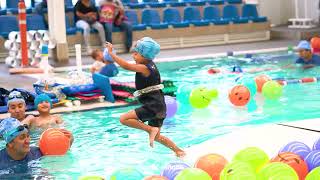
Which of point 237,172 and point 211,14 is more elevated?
point 211,14

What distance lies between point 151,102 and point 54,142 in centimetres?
111

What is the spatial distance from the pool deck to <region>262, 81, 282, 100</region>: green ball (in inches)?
96.8

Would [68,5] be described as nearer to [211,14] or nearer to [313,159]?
[211,14]

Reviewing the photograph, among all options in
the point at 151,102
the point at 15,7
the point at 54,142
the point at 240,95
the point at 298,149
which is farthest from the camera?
the point at 15,7

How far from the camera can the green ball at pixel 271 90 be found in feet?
32.3

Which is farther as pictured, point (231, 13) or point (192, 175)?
point (231, 13)

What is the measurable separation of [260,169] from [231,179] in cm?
55

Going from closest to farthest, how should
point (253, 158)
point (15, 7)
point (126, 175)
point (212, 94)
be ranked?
point (126, 175) → point (253, 158) → point (212, 94) → point (15, 7)

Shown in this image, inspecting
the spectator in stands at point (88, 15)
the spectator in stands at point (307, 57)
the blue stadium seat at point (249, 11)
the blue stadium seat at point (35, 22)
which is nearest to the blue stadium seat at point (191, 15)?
the blue stadium seat at point (249, 11)

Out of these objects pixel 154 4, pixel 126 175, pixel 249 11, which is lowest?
pixel 126 175

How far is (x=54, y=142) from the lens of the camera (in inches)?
255

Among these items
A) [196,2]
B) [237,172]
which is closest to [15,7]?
[196,2]

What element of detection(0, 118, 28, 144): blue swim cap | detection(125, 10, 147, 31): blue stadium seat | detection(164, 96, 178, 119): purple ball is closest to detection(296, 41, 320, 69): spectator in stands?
detection(164, 96, 178, 119): purple ball

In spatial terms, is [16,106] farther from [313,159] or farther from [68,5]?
[68,5]
